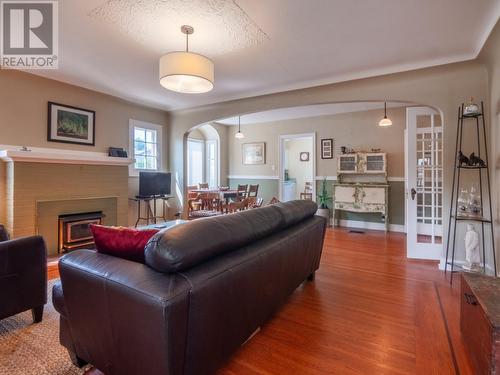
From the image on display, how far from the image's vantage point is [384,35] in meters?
2.68

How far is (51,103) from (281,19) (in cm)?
344

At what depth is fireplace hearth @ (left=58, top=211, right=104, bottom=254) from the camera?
388 cm

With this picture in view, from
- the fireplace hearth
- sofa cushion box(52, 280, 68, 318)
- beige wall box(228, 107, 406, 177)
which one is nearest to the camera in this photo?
sofa cushion box(52, 280, 68, 318)

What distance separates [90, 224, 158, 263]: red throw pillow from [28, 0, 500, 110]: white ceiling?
6.09 feet

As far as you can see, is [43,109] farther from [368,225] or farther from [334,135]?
[368,225]

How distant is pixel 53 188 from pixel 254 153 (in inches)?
185

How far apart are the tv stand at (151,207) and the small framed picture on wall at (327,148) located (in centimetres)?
350

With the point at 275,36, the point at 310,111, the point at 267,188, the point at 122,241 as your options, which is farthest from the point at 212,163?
the point at 122,241

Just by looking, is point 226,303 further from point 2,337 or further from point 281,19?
point 281,19

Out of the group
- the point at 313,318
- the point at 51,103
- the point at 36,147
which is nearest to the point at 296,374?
the point at 313,318

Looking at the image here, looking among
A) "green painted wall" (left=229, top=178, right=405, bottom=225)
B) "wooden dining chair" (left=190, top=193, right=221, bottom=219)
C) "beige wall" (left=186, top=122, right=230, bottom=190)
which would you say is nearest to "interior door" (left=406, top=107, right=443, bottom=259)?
"green painted wall" (left=229, top=178, right=405, bottom=225)

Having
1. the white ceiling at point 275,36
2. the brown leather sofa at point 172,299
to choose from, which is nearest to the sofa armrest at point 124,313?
the brown leather sofa at point 172,299

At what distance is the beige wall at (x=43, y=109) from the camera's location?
11.4 ft

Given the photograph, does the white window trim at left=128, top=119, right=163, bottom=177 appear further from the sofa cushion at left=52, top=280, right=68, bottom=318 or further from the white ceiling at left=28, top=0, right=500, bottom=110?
the sofa cushion at left=52, top=280, right=68, bottom=318
